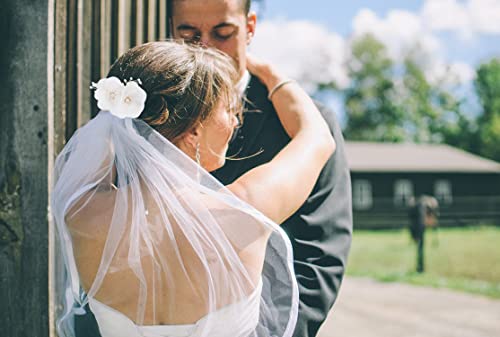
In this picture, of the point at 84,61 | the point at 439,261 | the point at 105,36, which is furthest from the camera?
the point at 439,261

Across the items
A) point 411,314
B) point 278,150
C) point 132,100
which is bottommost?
point 411,314

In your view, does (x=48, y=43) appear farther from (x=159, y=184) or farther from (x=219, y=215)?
(x=219, y=215)

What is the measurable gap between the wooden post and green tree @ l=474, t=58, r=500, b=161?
62812mm

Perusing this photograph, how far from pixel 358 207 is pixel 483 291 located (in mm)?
25637

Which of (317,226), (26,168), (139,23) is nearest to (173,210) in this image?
(26,168)

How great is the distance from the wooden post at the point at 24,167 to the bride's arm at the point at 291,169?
0.67 m

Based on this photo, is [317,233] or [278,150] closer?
[317,233]

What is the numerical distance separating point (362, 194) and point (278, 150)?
35755 millimetres

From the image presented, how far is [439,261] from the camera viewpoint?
687 inches

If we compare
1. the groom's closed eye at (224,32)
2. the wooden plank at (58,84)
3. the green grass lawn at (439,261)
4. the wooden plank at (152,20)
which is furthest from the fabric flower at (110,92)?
the green grass lawn at (439,261)

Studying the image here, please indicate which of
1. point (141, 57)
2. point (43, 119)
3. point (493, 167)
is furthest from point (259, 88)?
point (493, 167)

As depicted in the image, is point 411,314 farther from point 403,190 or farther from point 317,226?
point 403,190

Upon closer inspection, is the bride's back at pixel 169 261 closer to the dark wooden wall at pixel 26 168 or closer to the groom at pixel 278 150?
the dark wooden wall at pixel 26 168

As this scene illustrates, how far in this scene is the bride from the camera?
6.06ft
